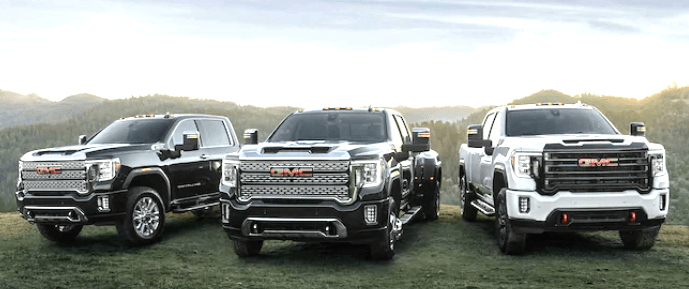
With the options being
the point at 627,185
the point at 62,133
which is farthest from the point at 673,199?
the point at 62,133

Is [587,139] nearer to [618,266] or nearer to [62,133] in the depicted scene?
[618,266]

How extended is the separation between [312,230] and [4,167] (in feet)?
413

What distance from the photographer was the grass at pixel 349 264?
8.09m

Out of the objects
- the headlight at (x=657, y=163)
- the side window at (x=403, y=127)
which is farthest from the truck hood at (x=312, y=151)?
the headlight at (x=657, y=163)

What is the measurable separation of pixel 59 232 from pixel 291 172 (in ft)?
18.0

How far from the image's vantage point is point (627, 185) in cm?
894

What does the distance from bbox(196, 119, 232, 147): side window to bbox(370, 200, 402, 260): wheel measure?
524 centimetres

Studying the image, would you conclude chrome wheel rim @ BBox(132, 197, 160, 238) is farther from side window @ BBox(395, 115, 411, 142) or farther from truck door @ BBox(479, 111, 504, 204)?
truck door @ BBox(479, 111, 504, 204)

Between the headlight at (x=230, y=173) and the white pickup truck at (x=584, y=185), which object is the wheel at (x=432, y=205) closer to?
the white pickup truck at (x=584, y=185)

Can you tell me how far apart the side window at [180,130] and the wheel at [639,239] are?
7689mm

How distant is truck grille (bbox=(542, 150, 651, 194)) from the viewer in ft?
29.1

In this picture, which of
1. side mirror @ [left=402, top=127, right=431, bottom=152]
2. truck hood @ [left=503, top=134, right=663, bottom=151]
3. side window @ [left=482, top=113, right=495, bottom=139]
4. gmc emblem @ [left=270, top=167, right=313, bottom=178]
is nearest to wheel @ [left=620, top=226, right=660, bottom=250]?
truck hood @ [left=503, top=134, right=663, bottom=151]

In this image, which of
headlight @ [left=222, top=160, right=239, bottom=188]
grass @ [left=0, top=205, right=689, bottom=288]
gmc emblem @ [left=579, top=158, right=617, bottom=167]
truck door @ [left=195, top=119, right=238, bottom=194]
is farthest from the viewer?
truck door @ [left=195, top=119, right=238, bottom=194]

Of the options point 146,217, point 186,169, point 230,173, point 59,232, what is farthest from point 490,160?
point 59,232
